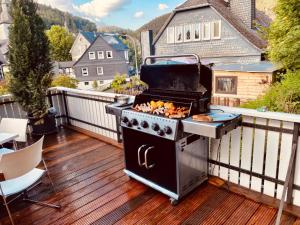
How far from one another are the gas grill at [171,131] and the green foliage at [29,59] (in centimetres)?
269

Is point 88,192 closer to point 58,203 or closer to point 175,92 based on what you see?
point 58,203

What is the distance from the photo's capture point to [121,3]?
5.66 metres

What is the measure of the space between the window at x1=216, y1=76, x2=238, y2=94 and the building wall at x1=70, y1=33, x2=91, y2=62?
21339 millimetres

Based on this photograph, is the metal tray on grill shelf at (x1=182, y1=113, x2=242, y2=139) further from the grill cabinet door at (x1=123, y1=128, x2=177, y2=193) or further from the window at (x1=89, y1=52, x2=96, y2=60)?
the window at (x1=89, y1=52, x2=96, y2=60)

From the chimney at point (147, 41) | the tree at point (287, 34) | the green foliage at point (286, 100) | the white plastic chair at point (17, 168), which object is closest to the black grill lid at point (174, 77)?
the white plastic chair at point (17, 168)

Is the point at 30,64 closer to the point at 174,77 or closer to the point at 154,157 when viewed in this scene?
the point at 174,77

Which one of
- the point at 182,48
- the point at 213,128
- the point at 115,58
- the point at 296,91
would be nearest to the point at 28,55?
the point at 213,128

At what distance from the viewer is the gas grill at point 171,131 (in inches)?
85.4

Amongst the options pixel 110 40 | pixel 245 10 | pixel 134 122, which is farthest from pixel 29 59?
pixel 110 40

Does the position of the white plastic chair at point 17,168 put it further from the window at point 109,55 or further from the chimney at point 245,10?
the window at point 109,55

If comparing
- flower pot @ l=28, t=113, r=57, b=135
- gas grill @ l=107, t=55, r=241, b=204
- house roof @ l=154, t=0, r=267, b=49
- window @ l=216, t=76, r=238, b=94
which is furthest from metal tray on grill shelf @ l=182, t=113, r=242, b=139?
house roof @ l=154, t=0, r=267, b=49

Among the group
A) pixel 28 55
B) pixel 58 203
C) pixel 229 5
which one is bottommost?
pixel 58 203

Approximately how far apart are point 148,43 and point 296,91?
12.6 metres

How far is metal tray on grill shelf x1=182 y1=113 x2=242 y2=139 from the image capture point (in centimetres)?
187
